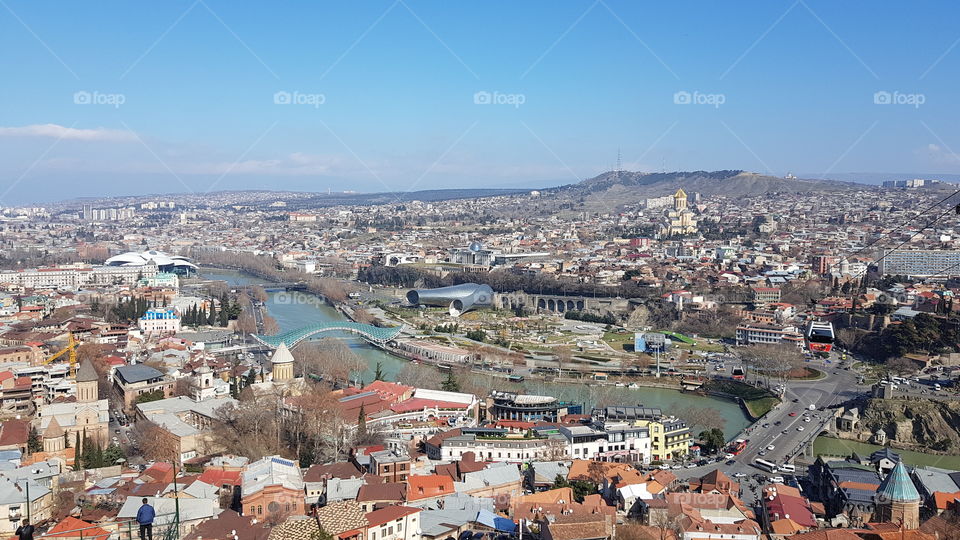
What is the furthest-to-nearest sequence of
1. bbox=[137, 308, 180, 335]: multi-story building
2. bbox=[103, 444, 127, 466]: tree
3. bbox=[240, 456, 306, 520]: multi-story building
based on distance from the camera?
bbox=[137, 308, 180, 335]: multi-story building → bbox=[103, 444, 127, 466]: tree → bbox=[240, 456, 306, 520]: multi-story building

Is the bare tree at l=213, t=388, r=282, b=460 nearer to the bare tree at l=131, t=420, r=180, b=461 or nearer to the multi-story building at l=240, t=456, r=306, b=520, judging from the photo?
the bare tree at l=131, t=420, r=180, b=461

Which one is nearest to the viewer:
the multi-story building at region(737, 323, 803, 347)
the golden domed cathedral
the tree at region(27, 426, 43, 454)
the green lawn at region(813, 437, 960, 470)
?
the tree at region(27, 426, 43, 454)

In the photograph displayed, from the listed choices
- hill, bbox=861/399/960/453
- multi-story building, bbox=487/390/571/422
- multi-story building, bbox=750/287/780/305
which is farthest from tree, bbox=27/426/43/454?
multi-story building, bbox=750/287/780/305

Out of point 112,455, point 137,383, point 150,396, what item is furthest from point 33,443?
point 137,383

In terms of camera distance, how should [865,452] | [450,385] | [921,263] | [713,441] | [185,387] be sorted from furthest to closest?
[921,263] → [450,385] → [185,387] → [865,452] → [713,441]

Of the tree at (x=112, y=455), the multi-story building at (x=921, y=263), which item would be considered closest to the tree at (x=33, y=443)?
the tree at (x=112, y=455)

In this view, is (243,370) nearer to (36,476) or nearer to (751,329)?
(36,476)

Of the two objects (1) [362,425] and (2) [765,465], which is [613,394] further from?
(1) [362,425]
